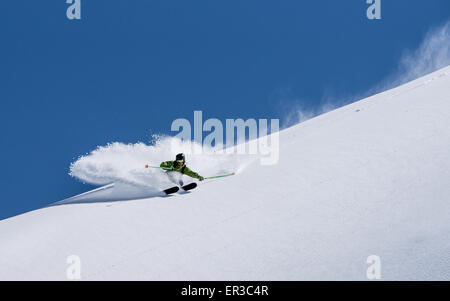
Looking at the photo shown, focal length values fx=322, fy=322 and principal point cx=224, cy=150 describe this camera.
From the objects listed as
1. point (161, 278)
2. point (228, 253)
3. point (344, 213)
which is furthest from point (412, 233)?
point (161, 278)

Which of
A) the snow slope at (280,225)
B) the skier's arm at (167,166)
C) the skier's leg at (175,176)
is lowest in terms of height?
the snow slope at (280,225)

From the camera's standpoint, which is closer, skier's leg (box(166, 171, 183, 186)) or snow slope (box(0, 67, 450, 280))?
snow slope (box(0, 67, 450, 280))

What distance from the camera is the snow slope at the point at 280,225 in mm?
3918

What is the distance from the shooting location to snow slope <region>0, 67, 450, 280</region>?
3.92m

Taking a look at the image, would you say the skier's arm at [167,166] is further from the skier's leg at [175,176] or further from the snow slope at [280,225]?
the snow slope at [280,225]

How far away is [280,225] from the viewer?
195 inches

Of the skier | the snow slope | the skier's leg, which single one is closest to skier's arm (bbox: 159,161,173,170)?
the skier

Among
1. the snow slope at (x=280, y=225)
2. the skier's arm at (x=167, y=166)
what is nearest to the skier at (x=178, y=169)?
the skier's arm at (x=167, y=166)

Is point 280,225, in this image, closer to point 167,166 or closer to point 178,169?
point 178,169

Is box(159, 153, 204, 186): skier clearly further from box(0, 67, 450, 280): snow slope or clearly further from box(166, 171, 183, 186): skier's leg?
box(0, 67, 450, 280): snow slope

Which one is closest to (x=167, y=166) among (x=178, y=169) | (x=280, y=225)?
(x=178, y=169)
